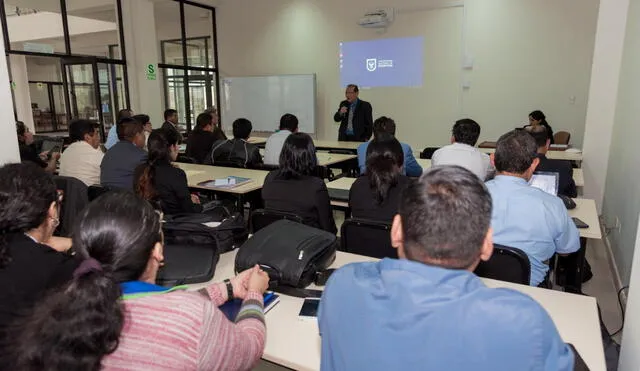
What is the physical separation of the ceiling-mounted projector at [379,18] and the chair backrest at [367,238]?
614cm

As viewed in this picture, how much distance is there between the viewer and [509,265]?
6.07 feet

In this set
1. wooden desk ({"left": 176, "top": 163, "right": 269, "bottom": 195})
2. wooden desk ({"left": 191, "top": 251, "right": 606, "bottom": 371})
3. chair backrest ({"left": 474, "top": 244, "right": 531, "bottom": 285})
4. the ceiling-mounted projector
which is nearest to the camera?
wooden desk ({"left": 191, "top": 251, "right": 606, "bottom": 371})

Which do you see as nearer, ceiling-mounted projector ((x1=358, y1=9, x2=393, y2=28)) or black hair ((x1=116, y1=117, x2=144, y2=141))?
black hair ((x1=116, y1=117, x2=144, y2=141))

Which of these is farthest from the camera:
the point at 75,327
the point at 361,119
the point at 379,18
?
the point at 379,18

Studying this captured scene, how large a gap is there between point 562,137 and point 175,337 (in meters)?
6.88

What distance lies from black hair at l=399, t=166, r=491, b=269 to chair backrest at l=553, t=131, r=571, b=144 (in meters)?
6.39

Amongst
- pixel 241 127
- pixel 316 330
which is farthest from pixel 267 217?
pixel 241 127

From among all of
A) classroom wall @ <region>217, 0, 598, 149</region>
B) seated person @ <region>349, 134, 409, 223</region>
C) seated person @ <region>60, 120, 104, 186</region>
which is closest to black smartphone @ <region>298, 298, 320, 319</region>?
seated person @ <region>349, 134, 409, 223</region>

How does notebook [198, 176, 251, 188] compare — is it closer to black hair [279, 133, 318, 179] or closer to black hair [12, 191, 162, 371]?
black hair [279, 133, 318, 179]

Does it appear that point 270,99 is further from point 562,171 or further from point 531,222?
point 531,222

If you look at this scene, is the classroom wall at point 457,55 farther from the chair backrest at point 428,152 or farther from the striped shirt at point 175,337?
the striped shirt at point 175,337

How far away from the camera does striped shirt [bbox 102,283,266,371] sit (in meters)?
0.88

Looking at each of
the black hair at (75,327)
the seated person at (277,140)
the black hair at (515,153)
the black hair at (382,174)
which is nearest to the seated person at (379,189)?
the black hair at (382,174)

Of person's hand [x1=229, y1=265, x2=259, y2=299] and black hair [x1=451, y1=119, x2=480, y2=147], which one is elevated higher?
black hair [x1=451, y1=119, x2=480, y2=147]
